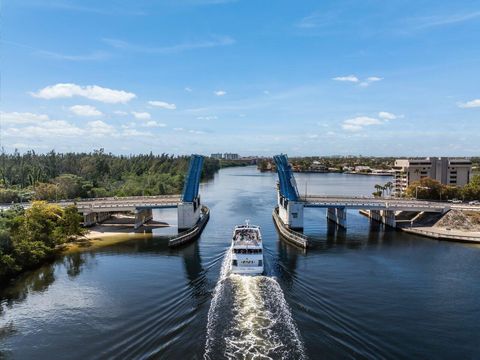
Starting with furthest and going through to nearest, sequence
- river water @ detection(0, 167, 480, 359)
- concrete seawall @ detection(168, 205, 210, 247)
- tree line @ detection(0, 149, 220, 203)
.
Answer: tree line @ detection(0, 149, 220, 203) → concrete seawall @ detection(168, 205, 210, 247) → river water @ detection(0, 167, 480, 359)

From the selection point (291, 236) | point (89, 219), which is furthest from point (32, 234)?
point (291, 236)

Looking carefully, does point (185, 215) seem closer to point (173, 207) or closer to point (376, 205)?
point (173, 207)

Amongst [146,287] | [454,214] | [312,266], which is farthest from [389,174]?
[146,287]

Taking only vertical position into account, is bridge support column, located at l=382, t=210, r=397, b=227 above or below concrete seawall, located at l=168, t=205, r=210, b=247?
above

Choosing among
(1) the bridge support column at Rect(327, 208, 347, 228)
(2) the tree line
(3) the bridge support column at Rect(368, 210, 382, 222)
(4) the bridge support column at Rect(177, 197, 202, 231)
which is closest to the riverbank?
(3) the bridge support column at Rect(368, 210, 382, 222)

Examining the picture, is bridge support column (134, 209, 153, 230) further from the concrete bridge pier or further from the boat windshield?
the boat windshield
